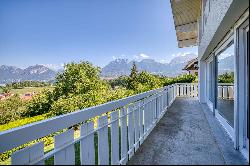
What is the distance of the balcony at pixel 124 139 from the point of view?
5.94ft

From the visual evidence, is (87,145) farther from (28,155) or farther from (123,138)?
(123,138)

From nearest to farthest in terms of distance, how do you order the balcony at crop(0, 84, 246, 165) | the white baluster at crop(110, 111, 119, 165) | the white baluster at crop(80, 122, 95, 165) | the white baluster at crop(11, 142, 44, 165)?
the white baluster at crop(11, 142, 44, 165), the balcony at crop(0, 84, 246, 165), the white baluster at crop(80, 122, 95, 165), the white baluster at crop(110, 111, 119, 165)

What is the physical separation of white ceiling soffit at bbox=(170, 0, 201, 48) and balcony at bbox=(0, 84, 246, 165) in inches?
258

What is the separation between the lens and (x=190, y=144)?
15.4 ft

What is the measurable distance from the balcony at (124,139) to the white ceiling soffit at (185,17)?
657cm

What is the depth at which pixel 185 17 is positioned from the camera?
13.8 meters

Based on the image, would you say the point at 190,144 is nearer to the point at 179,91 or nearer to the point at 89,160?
the point at 89,160

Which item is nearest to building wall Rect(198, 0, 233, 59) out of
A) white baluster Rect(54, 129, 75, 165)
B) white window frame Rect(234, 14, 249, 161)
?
white window frame Rect(234, 14, 249, 161)

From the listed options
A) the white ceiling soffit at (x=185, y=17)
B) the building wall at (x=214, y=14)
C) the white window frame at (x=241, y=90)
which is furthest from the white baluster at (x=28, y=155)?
the white ceiling soffit at (x=185, y=17)

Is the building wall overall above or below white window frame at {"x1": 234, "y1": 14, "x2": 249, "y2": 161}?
above

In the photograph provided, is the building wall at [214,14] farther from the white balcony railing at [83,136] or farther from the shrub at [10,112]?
the shrub at [10,112]

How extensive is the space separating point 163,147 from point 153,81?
63.9ft

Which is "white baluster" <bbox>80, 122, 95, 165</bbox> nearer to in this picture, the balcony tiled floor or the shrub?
the balcony tiled floor

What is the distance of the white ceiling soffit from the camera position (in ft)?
38.8
